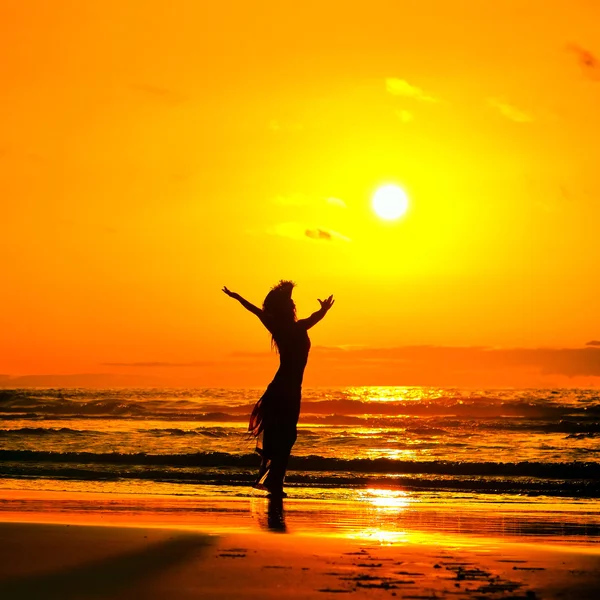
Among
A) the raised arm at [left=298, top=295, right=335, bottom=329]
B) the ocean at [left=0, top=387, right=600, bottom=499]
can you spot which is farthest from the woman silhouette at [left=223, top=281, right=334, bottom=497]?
the ocean at [left=0, top=387, right=600, bottom=499]

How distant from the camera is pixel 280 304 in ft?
39.3

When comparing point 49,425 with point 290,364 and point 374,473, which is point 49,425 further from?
point 290,364

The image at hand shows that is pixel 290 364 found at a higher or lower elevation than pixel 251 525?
higher

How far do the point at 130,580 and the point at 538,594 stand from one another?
2.81 meters

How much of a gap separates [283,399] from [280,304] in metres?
1.22

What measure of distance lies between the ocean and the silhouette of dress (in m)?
1.78

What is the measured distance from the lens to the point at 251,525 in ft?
32.2

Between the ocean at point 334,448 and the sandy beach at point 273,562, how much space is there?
4.85 metres

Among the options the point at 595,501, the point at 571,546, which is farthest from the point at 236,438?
the point at 571,546

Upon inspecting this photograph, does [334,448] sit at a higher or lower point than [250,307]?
lower

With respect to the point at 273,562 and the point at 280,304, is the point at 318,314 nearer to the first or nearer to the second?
the point at 280,304

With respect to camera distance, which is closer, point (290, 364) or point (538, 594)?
point (538, 594)

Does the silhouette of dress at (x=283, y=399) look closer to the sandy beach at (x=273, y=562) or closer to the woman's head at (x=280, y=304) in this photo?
the woman's head at (x=280, y=304)

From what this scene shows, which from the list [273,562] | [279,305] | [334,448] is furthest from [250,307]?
[334,448]
